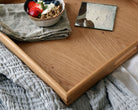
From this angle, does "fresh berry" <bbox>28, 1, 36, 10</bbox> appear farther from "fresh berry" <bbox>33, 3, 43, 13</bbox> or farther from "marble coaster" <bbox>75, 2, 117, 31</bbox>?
"marble coaster" <bbox>75, 2, 117, 31</bbox>

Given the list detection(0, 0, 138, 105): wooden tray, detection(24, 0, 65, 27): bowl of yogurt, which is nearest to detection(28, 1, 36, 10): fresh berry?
detection(24, 0, 65, 27): bowl of yogurt

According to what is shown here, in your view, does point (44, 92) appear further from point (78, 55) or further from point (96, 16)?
point (96, 16)

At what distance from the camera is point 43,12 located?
0.64 meters

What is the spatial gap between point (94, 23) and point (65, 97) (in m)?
0.32

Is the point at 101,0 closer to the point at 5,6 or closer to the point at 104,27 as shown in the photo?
the point at 104,27

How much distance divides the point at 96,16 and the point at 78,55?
204 millimetres

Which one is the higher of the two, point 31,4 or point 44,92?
point 31,4

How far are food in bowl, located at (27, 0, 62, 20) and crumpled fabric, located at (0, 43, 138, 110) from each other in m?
0.16

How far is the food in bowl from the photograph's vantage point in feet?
2.09

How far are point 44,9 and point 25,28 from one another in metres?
0.10

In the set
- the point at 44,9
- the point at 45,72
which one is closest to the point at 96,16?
the point at 44,9

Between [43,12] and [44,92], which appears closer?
[44,92]

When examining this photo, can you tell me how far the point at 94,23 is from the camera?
2.23 ft

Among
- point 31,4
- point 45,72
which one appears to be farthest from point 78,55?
point 31,4
